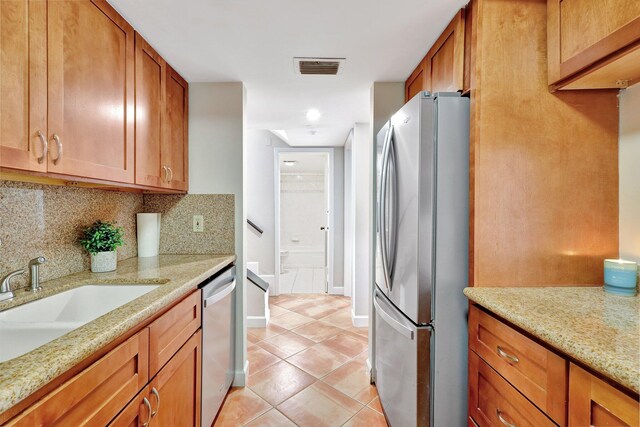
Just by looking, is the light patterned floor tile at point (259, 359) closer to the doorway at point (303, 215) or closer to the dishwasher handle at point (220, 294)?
the dishwasher handle at point (220, 294)

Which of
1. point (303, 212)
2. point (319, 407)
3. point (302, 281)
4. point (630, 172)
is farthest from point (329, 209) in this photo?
point (630, 172)

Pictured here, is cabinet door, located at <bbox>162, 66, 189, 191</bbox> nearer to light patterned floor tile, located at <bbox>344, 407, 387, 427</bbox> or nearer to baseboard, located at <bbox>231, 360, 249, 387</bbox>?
baseboard, located at <bbox>231, 360, 249, 387</bbox>

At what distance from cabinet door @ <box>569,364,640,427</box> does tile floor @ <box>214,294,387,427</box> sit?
4.22 ft

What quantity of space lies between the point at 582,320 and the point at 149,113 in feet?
6.73

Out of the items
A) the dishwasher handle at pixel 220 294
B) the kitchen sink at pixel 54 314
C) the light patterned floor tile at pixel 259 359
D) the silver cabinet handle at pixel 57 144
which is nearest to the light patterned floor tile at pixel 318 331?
the light patterned floor tile at pixel 259 359

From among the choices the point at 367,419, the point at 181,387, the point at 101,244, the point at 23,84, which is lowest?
the point at 367,419

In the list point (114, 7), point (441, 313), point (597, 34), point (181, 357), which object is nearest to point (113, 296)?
point (181, 357)

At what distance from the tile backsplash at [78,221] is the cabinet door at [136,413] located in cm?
70

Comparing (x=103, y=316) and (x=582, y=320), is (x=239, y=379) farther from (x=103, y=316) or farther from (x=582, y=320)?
(x=582, y=320)

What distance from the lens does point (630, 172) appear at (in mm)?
1193

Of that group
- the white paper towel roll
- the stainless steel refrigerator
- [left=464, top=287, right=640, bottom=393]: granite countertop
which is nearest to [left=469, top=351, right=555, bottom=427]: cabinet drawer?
the stainless steel refrigerator

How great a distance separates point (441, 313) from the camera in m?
1.30

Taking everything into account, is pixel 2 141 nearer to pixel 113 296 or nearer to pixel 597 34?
pixel 113 296

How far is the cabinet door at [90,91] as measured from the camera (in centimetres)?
101
